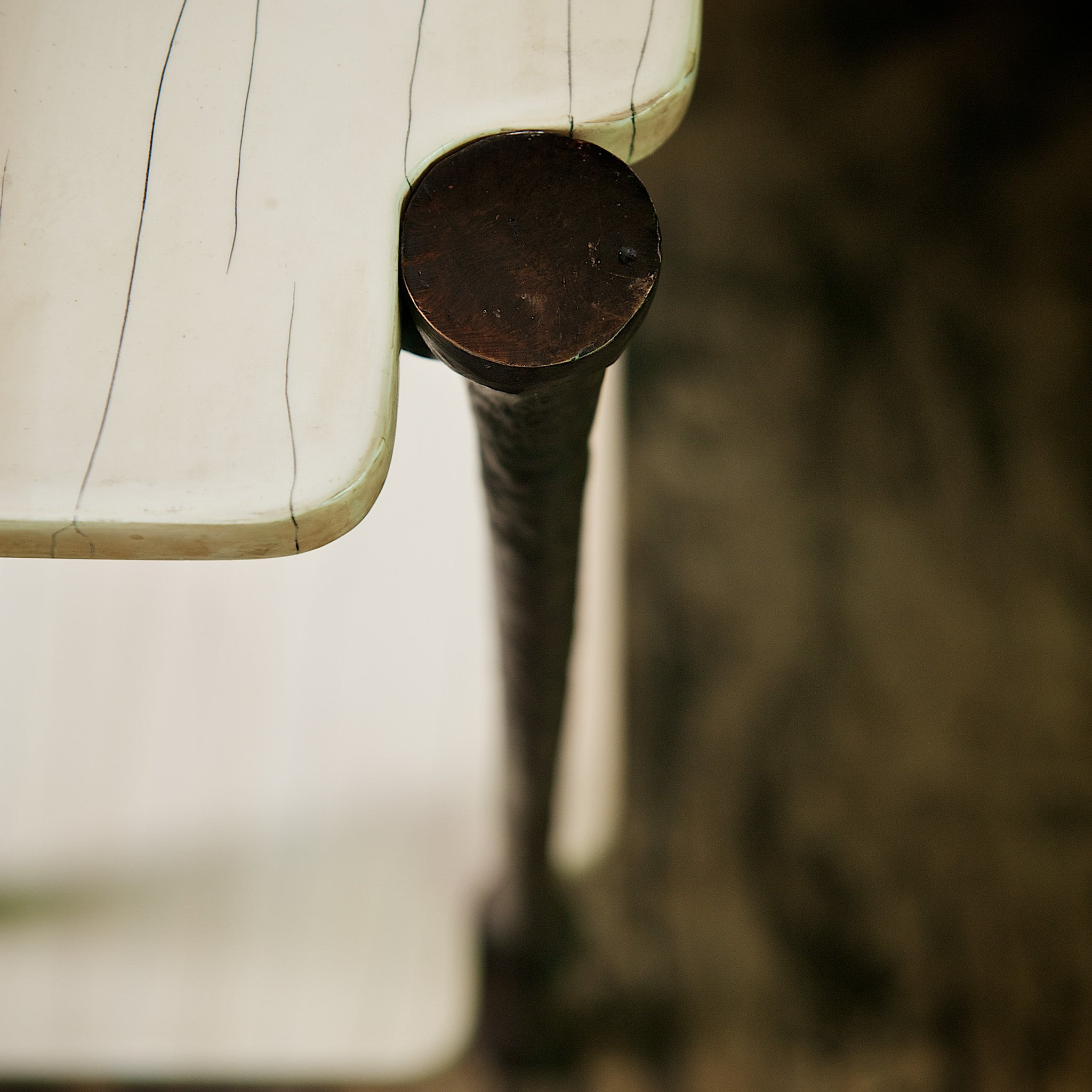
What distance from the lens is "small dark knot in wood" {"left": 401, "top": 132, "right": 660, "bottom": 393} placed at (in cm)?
26

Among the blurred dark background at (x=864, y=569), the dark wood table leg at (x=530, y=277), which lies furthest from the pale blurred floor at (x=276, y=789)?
the dark wood table leg at (x=530, y=277)

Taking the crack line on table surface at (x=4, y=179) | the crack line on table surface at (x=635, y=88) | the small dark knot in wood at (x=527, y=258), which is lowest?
the small dark knot in wood at (x=527, y=258)

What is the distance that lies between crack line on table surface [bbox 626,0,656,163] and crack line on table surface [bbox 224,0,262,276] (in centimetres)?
12

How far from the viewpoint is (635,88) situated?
294 mm

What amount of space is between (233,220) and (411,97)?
0.22 feet

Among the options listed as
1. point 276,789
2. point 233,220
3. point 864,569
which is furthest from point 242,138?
point 864,569

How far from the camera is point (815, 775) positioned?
96cm

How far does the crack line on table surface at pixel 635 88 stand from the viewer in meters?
0.29

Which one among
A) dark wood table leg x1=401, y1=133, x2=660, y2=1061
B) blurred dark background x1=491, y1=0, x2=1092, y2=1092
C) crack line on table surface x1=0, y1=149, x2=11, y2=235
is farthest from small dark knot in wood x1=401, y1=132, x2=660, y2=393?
blurred dark background x1=491, y1=0, x2=1092, y2=1092

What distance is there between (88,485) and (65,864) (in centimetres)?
73

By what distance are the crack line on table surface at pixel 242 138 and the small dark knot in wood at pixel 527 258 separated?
0.05 meters

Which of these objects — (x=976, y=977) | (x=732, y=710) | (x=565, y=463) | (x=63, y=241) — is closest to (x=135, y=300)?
(x=63, y=241)

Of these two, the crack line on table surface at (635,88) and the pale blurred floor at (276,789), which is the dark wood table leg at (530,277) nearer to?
the crack line on table surface at (635,88)

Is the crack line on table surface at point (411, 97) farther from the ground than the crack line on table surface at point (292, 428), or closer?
farther from the ground
